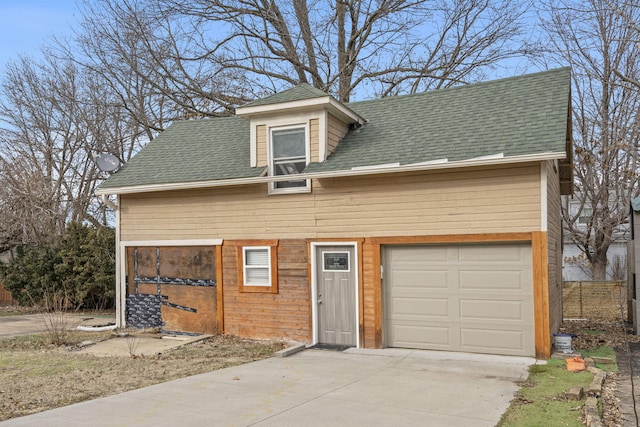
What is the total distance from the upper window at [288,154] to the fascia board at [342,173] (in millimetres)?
618

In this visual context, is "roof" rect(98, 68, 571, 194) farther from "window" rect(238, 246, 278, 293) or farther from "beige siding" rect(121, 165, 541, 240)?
"window" rect(238, 246, 278, 293)

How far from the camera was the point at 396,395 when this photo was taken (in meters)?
7.13

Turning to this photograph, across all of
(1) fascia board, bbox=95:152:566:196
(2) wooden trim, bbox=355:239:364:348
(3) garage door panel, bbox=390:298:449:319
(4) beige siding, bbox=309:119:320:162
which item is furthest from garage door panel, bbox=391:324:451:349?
(4) beige siding, bbox=309:119:320:162

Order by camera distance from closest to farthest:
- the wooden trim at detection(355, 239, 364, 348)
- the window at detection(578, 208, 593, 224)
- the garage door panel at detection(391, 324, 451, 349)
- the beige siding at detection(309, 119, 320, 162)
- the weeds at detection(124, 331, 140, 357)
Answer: the garage door panel at detection(391, 324, 451, 349) → the weeds at detection(124, 331, 140, 357) → the wooden trim at detection(355, 239, 364, 348) → the beige siding at detection(309, 119, 320, 162) → the window at detection(578, 208, 593, 224)

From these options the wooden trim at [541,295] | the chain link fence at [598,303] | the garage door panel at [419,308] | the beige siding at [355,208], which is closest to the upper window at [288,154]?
the beige siding at [355,208]

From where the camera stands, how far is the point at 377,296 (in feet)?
34.7

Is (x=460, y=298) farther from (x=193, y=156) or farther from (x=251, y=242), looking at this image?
(x=193, y=156)

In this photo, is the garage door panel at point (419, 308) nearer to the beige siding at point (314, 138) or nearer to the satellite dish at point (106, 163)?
the beige siding at point (314, 138)

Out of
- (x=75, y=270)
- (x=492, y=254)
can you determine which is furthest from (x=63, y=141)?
(x=492, y=254)

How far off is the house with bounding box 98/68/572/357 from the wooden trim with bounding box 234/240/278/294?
3 cm

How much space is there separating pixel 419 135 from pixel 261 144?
337cm

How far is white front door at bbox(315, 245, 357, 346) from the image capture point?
35.8 ft

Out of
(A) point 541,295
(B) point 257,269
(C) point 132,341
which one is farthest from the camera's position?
(B) point 257,269

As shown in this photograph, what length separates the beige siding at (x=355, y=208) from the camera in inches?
380
